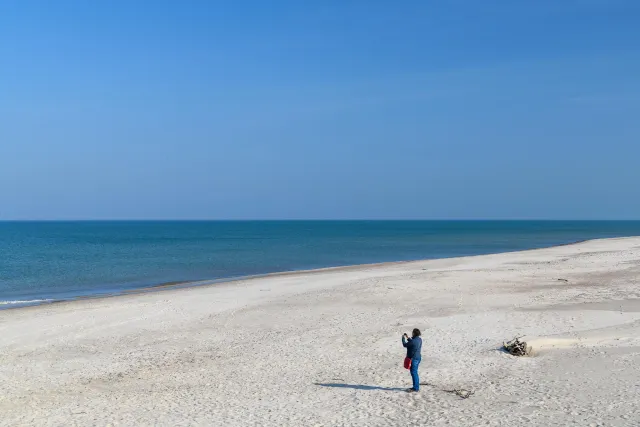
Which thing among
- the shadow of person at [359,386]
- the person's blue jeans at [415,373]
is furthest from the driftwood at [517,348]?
the shadow of person at [359,386]

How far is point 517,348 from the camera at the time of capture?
16.3m

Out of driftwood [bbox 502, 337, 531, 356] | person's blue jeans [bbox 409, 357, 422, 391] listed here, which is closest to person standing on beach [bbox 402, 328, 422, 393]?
person's blue jeans [bbox 409, 357, 422, 391]

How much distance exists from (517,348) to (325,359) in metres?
5.21

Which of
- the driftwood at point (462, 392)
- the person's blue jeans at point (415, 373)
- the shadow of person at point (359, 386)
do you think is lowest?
the shadow of person at point (359, 386)

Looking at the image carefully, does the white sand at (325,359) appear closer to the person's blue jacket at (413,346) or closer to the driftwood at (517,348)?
the driftwood at (517,348)

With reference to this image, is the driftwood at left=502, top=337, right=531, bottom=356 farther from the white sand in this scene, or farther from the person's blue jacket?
the person's blue jacket

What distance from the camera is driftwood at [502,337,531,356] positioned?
637 inches

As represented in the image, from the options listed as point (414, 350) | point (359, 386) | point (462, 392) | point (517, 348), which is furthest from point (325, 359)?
point (517, 348)

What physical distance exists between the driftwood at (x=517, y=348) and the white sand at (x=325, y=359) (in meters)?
0.37

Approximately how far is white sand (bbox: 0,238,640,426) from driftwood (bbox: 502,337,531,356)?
0.37 m

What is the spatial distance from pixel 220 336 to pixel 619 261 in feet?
106

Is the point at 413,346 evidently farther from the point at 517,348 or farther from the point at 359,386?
the point at 517,348

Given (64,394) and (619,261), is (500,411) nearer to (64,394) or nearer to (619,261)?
(64,394)

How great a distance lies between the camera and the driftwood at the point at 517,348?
16188mm
